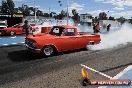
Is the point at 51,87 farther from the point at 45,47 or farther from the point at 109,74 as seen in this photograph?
the point at 45,47

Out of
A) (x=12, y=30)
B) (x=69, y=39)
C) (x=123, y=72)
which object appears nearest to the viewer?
(x=123, y=72)

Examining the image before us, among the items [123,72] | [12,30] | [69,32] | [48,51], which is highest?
[69,32]

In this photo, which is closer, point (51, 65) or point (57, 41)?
point (51, 65)

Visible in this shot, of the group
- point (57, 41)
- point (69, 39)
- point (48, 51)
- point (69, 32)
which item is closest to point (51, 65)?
point (48, 51)

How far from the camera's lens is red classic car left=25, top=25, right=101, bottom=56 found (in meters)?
11.7

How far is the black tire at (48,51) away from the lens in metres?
12.0

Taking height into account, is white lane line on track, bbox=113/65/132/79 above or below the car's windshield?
below

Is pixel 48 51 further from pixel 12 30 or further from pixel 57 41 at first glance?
pixel 12 30

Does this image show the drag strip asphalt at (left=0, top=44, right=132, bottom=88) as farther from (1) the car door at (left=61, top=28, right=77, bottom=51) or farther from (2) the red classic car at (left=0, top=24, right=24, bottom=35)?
(2) the red classic car at (left=0, top=24, right=24, bottom=35)

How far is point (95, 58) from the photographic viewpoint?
11.9 m

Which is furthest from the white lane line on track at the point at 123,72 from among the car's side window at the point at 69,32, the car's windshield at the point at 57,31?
the car's windshield at the point at 57,31

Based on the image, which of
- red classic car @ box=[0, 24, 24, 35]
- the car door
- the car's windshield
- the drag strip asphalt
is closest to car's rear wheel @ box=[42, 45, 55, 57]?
the drag strip asphalt

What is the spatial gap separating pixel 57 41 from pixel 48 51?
0.75 m

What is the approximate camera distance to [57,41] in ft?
40.3
